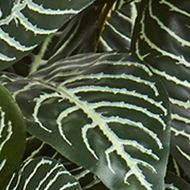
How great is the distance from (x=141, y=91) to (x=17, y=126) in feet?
0.65

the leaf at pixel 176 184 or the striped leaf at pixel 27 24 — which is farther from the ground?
the striped leaf at pixel 27 24

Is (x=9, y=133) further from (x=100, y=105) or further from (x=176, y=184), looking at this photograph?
(x=176, y=184)

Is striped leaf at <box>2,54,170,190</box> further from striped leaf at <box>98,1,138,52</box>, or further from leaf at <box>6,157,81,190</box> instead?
striped leaf at <box>98,1,138,52</box>

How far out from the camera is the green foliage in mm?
819

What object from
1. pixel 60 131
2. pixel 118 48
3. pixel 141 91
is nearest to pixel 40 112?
Answer: pixel 60 131

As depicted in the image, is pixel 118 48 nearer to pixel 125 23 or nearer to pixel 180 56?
pixel 125 23

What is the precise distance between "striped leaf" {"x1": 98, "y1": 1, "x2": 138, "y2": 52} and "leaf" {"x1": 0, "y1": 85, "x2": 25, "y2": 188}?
0.34m

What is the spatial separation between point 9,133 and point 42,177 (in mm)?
75

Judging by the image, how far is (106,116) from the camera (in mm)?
871

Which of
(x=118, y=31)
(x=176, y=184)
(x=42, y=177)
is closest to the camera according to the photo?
(x=42, y=177)

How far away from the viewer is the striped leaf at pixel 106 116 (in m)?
0.81

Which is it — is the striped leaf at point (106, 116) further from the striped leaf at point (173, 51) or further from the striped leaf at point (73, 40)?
the striped leaf at point (73, 40)

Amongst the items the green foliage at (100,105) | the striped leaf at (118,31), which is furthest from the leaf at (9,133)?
the striped leaf at (118,31)

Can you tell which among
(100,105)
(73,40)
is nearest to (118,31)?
(73,40)
